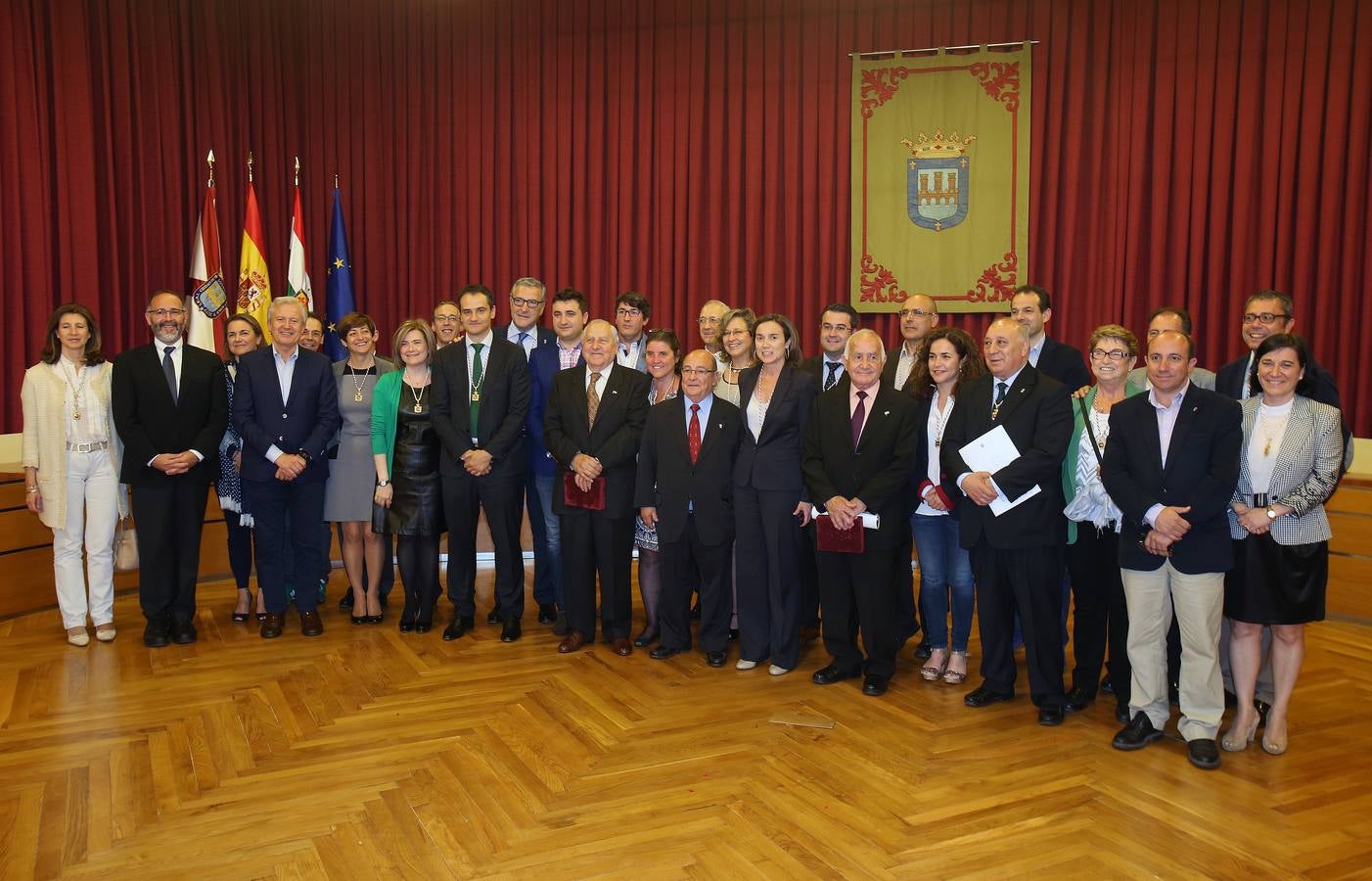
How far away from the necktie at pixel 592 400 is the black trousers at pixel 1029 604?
1685 millimetres

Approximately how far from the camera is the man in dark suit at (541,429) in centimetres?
494

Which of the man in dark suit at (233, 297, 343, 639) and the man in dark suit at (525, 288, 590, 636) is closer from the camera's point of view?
the man in dark suit at (233, 297, 343, 639)

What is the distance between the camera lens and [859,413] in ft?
13.2

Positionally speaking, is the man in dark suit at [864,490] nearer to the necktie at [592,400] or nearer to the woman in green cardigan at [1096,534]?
the woman in green cardigan at [1096,534]

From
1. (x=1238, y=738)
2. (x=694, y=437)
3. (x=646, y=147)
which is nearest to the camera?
(x=1238, y=738)

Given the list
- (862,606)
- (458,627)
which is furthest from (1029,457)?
(458,627)

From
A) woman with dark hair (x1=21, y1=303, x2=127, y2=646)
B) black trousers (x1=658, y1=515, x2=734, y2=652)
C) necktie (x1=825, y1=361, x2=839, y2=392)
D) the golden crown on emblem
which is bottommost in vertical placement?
black trousers (x1=658, y1=515, x2=734, y2=652)

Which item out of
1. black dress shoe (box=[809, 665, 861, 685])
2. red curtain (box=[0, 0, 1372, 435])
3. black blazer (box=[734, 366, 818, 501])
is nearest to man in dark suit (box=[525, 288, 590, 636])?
black blazer (box=[734, 366, 818, 501])

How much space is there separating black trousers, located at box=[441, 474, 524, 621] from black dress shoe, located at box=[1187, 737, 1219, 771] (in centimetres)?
279

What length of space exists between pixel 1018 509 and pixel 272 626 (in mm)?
3356

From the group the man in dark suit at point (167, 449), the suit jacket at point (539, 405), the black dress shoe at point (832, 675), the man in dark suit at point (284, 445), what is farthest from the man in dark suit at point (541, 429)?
the man in dark suit at point (167, 449)

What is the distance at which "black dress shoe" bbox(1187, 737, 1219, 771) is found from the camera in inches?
130

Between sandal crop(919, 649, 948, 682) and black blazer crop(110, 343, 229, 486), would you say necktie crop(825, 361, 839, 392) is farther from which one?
black blazer crop(110, 343, 229, 486)

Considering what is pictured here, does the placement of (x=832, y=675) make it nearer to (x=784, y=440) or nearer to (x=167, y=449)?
(x=784, y=440)
